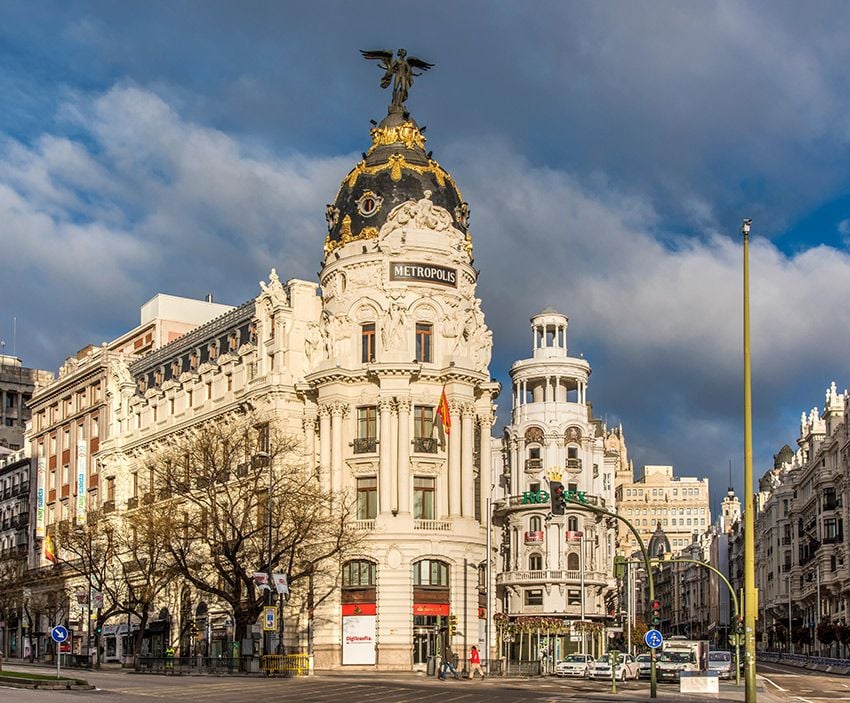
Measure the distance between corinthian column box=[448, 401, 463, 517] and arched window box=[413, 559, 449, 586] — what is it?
11.1 feet

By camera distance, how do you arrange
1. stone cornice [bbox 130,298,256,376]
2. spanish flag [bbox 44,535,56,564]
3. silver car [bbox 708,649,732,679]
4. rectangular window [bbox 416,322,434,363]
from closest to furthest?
1. silver car [bbox 708,649,732,679]
2. rectangular window [bbox 416,322,434,363]
3. stone cornice [bbox 130,298,256,376]
4. spanish flag [bbox 44,535,56,564]

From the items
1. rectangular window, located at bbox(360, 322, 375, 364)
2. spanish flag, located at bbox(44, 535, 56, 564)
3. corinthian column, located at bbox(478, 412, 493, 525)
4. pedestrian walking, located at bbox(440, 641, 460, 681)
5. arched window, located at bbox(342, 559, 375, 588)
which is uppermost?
rectangular window, located at bbox(360, 322, 375, 364)

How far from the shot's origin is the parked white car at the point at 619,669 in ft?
255

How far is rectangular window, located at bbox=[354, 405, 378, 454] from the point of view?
87.1 meters

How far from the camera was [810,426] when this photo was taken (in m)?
164

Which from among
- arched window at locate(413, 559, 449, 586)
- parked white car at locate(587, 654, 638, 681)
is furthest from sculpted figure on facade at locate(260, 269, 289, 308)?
parked white car at locate(587, 654, 638, 681)

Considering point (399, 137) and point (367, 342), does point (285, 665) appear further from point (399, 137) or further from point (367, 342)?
point (399, 137)

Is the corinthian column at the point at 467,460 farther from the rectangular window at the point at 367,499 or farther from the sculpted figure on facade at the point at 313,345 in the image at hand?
the sculpted figure on facade at the point at 313,345

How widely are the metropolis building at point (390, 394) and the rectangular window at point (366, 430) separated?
0.09 m

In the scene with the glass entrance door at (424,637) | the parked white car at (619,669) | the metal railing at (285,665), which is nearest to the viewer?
the metal railing at (285,665)

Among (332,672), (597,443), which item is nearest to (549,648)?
(597,443)

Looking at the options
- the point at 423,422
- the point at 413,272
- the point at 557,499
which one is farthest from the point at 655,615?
the point at 413,272

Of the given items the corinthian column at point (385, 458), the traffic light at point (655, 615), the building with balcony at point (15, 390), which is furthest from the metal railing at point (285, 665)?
the building with balcony at point (15, 390)

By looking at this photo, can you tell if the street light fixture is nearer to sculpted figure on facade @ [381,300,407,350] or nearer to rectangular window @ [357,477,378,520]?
rectangular window @ [357,477,378,520]
